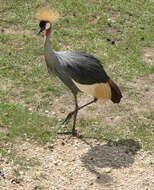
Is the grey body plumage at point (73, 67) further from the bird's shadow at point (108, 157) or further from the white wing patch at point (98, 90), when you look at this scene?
the bird's shadow at point (108, 157)

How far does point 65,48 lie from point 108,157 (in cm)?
348

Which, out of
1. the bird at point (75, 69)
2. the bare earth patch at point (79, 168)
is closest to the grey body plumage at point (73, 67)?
the bird at point (75, 69)

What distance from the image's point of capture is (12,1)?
11.1 m

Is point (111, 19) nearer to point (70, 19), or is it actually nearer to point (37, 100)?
point (70, 19)

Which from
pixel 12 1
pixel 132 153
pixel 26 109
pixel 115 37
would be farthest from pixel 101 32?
pixel 132 153

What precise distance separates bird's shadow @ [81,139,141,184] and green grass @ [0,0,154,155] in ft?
0.61

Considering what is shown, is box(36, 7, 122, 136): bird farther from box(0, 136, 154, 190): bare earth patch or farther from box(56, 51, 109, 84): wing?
box(0, 136, 154, 190): bare earth patch

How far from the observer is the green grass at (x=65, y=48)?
7656 mm

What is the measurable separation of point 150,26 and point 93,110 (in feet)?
11.7

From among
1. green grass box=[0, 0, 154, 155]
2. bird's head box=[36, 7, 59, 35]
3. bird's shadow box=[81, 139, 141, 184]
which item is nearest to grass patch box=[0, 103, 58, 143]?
green grass box=[0, 0, 154, 155]

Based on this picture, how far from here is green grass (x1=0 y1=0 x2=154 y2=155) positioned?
766 centimetres

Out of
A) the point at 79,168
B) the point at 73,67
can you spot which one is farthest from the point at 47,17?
the point at 79,168

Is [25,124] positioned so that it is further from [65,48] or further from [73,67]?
[65,48]

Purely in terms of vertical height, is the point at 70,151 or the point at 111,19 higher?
the point at 111,19
